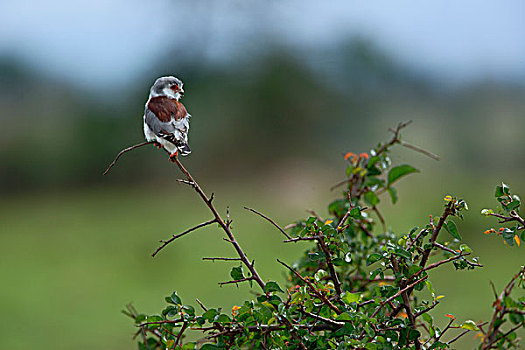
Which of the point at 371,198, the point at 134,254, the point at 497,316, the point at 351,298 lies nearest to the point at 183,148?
the point at 371,198

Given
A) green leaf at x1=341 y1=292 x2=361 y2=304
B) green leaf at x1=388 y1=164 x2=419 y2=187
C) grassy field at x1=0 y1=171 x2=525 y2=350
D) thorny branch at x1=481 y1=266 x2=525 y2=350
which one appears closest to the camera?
thorny branch at x1=481 y1=266 x2=525 y2=350

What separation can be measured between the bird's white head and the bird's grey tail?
69mm

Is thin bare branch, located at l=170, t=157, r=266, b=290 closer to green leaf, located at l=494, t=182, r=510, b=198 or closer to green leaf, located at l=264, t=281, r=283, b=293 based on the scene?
green leaf, located at l=264, t=281, r=283, b=293

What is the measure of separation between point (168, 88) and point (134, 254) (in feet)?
8.31

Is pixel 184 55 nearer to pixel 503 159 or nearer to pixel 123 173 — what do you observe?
pixel 123 173

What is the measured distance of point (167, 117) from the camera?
2.61 feet

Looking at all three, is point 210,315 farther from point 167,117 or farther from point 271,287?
point 167,117

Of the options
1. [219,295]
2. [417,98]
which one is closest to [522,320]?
[219,295]

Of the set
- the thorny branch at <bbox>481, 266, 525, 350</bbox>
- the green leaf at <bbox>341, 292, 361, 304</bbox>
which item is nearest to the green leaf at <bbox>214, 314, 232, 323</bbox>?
the green leaf at <bbox>341, 292, 361, 304</bbox>

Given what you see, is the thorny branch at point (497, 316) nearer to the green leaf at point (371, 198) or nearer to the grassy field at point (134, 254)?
the green leaf at point (371, 198)

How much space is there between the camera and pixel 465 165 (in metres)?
2.98

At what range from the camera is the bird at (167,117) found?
30.5 inches

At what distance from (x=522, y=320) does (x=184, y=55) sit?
132 inches

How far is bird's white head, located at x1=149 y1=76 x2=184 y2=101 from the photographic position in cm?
78
